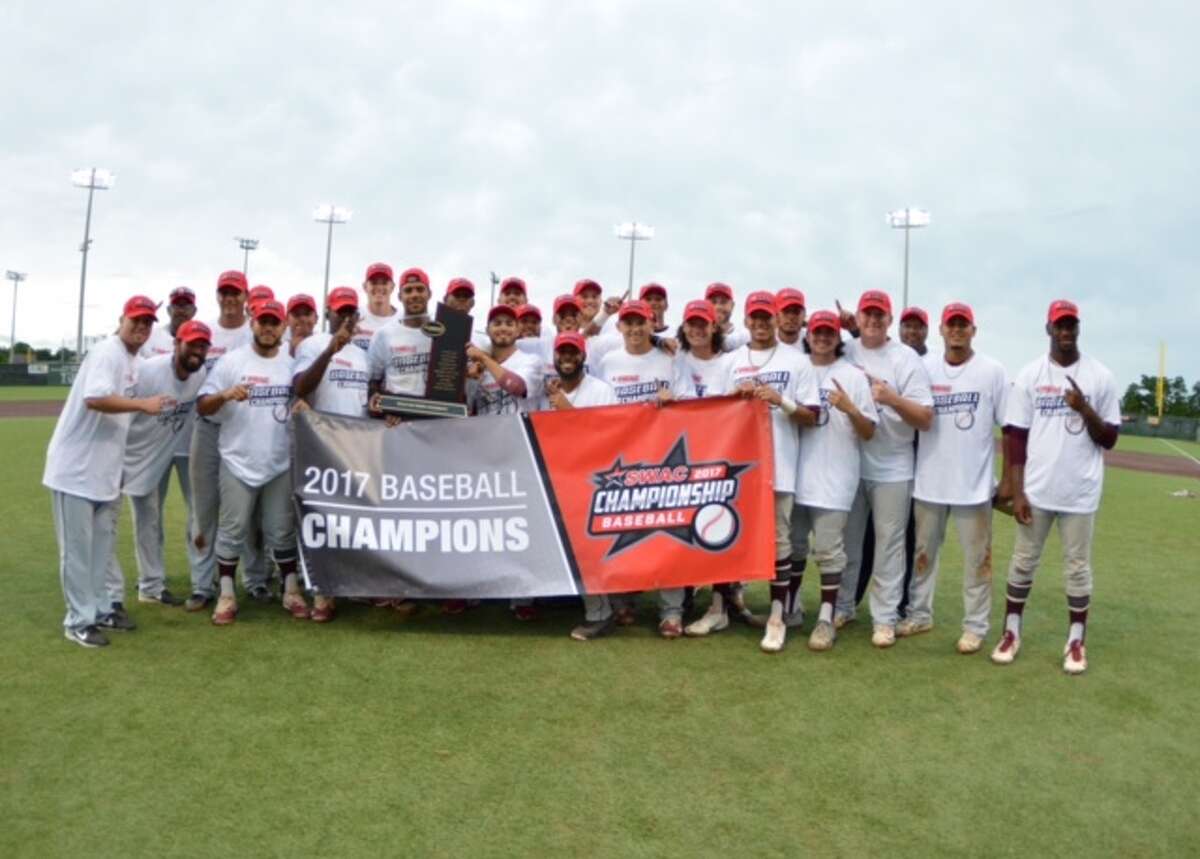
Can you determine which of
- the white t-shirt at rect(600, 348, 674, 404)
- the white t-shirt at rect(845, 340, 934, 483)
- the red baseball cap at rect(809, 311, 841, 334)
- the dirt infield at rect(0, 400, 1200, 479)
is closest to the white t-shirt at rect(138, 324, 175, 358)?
the white t-shirt at rect(600, 348, 674, 404)

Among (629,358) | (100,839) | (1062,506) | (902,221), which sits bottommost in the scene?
(100,839)

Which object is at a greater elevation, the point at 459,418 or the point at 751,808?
the point at 459,418

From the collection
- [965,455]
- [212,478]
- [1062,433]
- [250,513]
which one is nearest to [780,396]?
[965,455]

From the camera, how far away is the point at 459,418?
6082 mm

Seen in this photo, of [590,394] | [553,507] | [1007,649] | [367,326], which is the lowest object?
[1007,649]

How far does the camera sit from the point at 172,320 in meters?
6.99

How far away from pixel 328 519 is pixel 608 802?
119 inches

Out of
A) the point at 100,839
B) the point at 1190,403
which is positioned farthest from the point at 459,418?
the point at 1190,403

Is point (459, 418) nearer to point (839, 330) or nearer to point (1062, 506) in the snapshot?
point (839, 330)

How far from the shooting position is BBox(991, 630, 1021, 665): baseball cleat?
555cm

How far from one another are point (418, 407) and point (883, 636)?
125 inches

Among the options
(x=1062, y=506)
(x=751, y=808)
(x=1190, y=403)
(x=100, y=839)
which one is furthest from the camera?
(x=1190, y=403)

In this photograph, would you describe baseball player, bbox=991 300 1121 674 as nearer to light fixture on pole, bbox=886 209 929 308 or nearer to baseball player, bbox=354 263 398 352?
baseball player, bbox=354 263 398 352

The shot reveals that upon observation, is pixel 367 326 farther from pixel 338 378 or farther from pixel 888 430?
pixel 888 430
